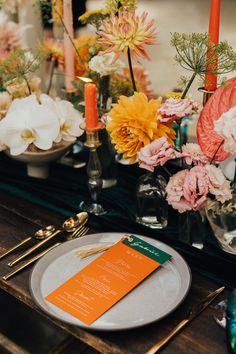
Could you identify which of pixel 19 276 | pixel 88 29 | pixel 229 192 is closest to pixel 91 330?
pixel 19 276

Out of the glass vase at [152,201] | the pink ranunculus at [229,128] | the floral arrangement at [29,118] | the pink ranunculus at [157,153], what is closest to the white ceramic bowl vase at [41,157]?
the floral arrangement at [29,118]

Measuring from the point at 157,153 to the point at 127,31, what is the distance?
252mm

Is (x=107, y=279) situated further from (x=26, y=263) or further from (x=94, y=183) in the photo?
(x=94, y=183)

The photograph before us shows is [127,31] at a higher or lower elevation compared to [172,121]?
higher

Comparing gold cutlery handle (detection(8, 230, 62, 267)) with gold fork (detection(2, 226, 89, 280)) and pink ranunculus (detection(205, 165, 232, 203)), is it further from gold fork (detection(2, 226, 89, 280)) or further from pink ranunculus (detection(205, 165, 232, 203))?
pink ranunculus (detection(205, 165, 232, 203))

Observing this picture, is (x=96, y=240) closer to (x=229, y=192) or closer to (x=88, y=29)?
(x=229, y=192)

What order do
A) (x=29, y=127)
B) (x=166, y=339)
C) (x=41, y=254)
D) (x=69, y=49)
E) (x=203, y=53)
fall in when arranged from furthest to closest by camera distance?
(x=69, y=49)
(x=29, y=127)
(x=41, y=254)
(x=203, y=53)
(x=166, y=339)

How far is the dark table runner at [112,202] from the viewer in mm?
938

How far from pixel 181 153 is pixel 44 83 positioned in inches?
33.0

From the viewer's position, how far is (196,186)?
86 cm

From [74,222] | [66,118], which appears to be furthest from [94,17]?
[74,222]

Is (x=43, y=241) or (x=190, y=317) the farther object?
(x=43, y=241)

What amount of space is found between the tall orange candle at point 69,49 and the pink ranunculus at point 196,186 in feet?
1.62

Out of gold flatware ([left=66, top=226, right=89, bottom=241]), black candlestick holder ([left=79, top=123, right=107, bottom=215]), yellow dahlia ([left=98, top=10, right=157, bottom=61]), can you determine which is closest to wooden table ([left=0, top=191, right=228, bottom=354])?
gold flatware ([left=66, top=226, right=89, bottom=241])
